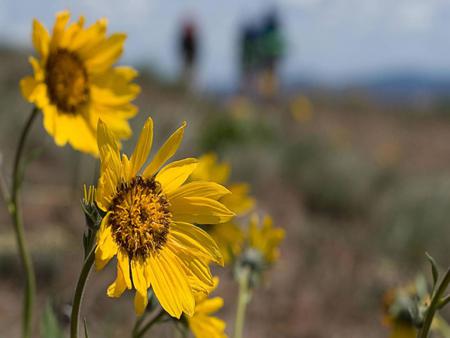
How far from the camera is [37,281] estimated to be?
4.75 metres

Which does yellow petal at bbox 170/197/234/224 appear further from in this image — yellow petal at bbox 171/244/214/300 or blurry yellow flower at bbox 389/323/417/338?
blurry yellow flower at bbox 389/323/417/338

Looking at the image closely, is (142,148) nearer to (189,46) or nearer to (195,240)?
(195,240)

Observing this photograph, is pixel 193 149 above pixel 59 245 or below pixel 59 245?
above

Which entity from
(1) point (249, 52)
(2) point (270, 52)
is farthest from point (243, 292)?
(1) point (249, 52)

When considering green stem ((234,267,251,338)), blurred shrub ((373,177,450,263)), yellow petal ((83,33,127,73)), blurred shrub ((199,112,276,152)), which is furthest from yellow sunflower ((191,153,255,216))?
blurred shrub ((199,112,276,152))

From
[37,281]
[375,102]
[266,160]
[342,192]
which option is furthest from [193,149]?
[375,102]

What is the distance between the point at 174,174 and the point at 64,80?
810 millimetres

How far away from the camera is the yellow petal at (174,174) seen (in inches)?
46.4

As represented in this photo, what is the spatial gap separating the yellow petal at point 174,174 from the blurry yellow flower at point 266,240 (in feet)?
2.77

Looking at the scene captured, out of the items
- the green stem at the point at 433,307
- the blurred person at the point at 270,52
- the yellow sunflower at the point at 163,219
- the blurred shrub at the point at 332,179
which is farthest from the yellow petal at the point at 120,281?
the blurred person at the point at 270,52

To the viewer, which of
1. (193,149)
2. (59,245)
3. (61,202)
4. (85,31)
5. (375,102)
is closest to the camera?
(85,31)

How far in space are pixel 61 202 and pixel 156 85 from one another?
42.4 ft

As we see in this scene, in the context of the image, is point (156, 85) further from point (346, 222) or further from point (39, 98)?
point (39, 98)

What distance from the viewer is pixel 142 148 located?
1.16 meters
